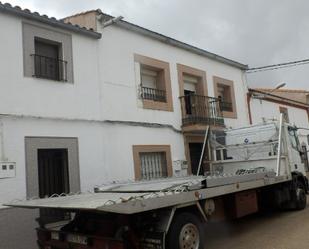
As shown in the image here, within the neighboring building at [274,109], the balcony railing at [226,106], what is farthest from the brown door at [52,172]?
the neighboring building at [274,109]

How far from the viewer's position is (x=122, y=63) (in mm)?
11461

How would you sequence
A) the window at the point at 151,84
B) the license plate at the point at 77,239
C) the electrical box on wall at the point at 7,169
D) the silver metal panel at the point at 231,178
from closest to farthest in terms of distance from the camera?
1. the license plate at the point at 77,239
2. the silver metal panel at the point at 231,178
3. the electrical box on wall at the point at 7,169
4. the window at the point at 151,84

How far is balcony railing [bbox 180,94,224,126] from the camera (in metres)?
13.3

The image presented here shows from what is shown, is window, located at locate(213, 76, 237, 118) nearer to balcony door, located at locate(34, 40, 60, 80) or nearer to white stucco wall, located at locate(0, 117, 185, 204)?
white stucco wall, located at locate(0, 117, 185, 204)

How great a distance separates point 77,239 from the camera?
5980mm

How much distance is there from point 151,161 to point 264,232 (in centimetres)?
441

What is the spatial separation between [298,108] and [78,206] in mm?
19943

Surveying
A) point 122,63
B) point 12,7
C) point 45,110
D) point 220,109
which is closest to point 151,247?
point 45,110

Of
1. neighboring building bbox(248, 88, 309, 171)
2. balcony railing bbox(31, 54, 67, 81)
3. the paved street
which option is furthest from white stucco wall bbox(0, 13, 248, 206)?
neighboring building bbox(248, 88, 309, 171)

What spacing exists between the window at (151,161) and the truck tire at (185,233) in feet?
16.0

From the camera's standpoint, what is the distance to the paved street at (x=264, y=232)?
738cm

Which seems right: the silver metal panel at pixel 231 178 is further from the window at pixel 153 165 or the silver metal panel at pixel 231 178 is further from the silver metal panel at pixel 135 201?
the window at pixel 153 165

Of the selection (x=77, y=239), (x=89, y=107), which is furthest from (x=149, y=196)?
(x=89, y=107)

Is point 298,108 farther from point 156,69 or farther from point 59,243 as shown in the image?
point 59,243
